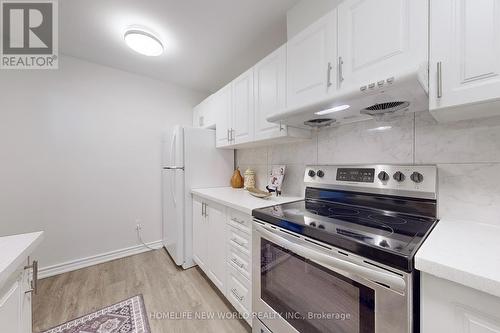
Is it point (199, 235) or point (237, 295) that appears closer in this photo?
point (237, 295)

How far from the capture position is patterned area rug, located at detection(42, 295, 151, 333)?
4.63 ft

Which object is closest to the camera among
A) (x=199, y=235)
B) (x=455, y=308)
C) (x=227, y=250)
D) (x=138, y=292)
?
(x=455, y=308)

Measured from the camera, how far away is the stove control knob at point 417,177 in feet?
3.48

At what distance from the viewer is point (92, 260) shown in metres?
2.34

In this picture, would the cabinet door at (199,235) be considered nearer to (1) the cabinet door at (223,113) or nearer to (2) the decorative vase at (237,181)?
(2) the decorative vase at (237,181)

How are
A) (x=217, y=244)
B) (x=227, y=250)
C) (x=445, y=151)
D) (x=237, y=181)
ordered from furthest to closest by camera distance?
1. (x=237, y=181)
2. (x=217, y=244)
3. (x=227, y=250)
4. (x=445, y=151)

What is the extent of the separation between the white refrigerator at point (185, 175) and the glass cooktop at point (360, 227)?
4.06 ft

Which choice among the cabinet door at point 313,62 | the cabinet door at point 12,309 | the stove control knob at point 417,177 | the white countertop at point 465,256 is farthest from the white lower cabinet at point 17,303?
the stove control knob at point 417,177

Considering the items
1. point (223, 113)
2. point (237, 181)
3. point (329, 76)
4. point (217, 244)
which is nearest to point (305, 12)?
point (329, 76)

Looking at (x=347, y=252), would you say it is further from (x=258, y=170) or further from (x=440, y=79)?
(x=258, y=170)

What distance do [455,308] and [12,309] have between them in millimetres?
1449

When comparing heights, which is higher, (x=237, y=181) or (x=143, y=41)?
(x=143, y=41)

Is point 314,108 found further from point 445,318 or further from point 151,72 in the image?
point 151,72

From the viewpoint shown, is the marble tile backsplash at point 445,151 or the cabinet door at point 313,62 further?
the cabinet door at point 313,62
